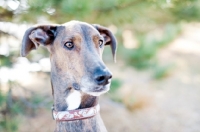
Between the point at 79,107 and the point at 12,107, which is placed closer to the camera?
the point at 79,107

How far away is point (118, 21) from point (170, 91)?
2.45 m

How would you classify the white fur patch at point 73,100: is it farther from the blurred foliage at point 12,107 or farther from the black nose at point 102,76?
the blurred foliage at point 12,107

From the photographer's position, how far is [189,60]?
7.50 meters

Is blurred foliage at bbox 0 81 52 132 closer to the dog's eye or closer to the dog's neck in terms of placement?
the dog's neck

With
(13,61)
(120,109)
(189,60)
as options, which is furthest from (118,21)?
(189,60)

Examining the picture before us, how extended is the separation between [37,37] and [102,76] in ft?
1.55

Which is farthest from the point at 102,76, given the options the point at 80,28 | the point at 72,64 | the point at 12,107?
the point at 12,107

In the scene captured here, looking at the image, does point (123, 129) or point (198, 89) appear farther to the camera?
point (198, 89)

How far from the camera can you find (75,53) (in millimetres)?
1814

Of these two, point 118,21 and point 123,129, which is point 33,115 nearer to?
point 123,129

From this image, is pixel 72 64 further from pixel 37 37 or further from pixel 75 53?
pixel 37 37

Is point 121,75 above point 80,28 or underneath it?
underneath

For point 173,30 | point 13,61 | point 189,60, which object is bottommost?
point 189,60

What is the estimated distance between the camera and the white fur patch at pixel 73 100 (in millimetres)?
1856
